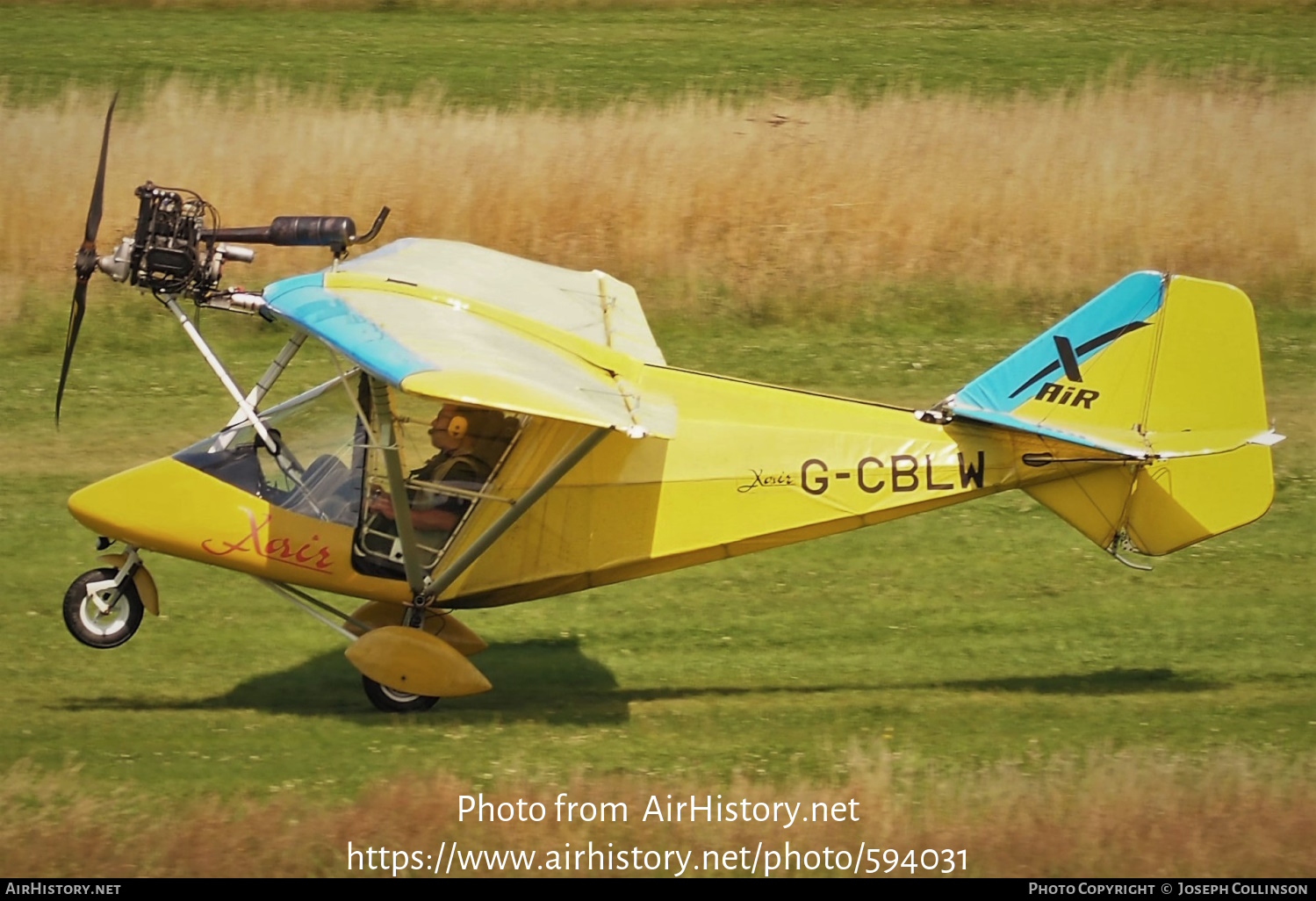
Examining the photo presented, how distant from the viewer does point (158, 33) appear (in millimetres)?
25609

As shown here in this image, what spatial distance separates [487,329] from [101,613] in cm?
343

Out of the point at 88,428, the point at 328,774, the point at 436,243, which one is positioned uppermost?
→ the point at 436,243

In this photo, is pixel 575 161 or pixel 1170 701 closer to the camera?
pixel 1170 701

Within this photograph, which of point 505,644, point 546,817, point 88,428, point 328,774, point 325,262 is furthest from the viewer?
point 325,262

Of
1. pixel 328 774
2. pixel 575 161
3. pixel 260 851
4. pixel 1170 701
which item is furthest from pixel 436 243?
pixel 575 161

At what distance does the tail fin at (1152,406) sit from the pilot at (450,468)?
10.2ft

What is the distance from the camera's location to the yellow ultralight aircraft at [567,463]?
10094mm

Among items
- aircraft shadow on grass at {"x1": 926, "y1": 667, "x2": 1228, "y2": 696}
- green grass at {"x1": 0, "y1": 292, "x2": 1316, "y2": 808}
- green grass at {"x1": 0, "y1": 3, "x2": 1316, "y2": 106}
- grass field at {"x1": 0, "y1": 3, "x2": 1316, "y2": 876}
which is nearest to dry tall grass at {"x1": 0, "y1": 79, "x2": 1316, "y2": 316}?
grass field at {"x1": 0, "y1": 3, "x2": 1316, "y2": 876}

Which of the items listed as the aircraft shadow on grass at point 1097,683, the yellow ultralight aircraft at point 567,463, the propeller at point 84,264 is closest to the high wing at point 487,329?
the yellow ultralight aircraft at point 567,463

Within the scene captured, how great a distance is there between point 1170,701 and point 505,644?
16.4ft

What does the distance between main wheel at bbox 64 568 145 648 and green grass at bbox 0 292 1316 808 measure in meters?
0.51

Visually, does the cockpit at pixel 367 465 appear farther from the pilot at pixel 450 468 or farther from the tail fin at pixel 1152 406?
the tail fin at pixel 1152 406

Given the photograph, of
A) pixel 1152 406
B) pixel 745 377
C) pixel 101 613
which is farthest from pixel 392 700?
pixel 745 377

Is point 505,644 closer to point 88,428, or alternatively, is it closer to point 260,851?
point 260,851
